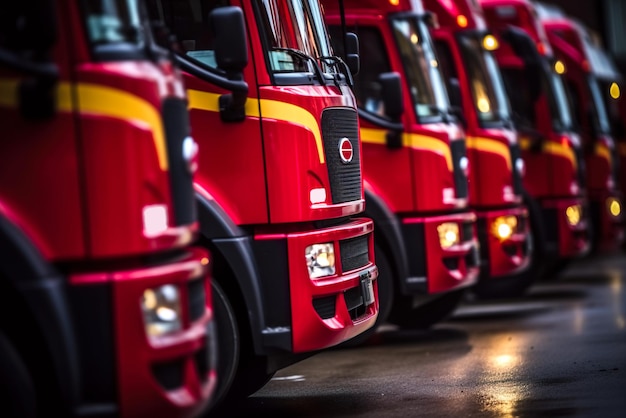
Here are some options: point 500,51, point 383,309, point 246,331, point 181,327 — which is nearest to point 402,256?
point 383,309

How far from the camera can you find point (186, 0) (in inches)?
318

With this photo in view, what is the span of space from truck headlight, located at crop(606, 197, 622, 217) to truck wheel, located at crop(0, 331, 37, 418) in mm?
14280

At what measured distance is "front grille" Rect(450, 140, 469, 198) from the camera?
38.0 ft

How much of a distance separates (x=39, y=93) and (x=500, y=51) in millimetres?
11684

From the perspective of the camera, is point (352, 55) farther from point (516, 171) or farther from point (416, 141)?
point (516, 171)

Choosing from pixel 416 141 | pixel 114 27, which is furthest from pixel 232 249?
pixel 416 141

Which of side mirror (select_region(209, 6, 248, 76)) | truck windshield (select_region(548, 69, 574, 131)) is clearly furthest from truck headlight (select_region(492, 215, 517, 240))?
side mirror (select_region(209, 6, 248, 76))

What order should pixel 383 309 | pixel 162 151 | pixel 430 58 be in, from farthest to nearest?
pixel 430 58, pixel 383 309, pixel 162 151

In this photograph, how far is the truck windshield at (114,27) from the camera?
19.1 feet

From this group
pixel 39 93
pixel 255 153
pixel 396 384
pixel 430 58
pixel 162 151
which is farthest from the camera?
pixel 430 58

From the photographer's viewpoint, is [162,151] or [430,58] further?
[430,58]

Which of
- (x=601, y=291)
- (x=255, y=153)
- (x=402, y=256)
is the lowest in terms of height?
(x=601, y=291)

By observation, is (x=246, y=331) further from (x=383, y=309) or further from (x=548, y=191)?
(x=548, y=191)

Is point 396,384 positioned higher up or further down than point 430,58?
further down
